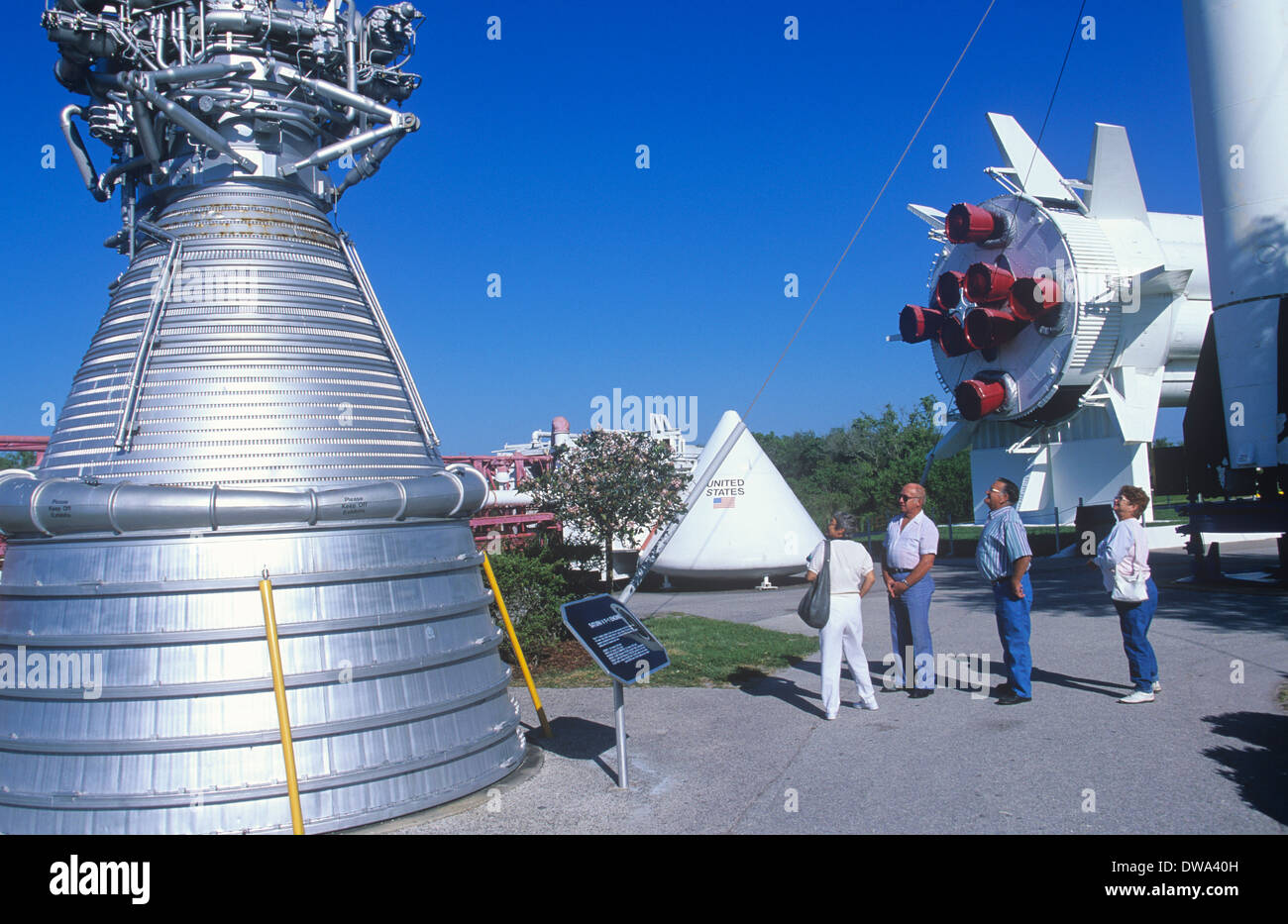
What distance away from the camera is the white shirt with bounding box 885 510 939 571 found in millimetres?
7453

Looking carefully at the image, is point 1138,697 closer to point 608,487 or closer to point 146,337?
point 146,337

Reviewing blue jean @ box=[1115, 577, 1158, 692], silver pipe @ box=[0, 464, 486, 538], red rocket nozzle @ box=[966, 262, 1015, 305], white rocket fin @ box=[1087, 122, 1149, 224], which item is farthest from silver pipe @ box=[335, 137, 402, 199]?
white rocket fin @ box=[1087, 122, 1149, 224]

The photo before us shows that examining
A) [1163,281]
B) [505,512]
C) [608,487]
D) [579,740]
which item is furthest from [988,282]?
[579,740]

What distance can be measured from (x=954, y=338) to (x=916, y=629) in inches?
615

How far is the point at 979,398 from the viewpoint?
67.8ft

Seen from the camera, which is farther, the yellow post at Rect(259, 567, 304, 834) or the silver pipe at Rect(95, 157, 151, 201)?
the silver pipe at Rect(95, 157, 151, 201)

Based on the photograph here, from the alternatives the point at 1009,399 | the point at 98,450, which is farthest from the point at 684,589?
the point at 98,450

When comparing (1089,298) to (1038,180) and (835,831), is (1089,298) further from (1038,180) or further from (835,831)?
(835,831)

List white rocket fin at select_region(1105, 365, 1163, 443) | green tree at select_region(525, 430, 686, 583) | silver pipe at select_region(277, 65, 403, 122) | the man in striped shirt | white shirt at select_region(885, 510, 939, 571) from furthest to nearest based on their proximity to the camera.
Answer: white rocket fin at select_region(1105, 365, 1163, 443)
green tree at select_region(525, 430, 686, 583)
white shirt at select_region(885, 510, 939, 571)
the man in striped shirt
silver pipe at select_region(277, 65, 403, 122)

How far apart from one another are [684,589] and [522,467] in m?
4.15

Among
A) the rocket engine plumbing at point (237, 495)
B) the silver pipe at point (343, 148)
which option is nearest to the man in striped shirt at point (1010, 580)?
the rocket engine plumbing at point (237, 495)

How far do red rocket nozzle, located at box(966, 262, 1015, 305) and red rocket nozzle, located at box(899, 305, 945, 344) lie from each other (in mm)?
1790

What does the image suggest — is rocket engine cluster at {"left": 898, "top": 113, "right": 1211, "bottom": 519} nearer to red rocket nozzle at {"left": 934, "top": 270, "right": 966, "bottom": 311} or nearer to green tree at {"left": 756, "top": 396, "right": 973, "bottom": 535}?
red rocket nozzle at {"left": 934, "top": 270, "right": 966, "bottom": 311}

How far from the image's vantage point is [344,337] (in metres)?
5.80
